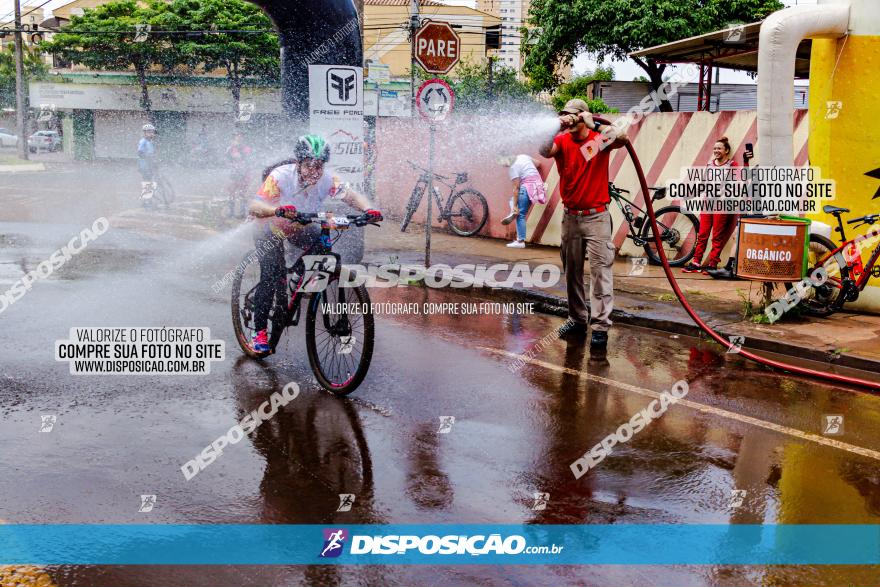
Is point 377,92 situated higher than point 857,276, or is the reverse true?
point 377,92

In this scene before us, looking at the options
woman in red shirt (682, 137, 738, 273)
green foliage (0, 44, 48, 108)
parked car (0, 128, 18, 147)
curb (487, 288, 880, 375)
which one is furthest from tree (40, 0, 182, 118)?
curb (487, 288, 880, 375)

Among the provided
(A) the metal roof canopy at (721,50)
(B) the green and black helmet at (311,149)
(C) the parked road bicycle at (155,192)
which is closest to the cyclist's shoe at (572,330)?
(B) the green and black helmet at (311,149)

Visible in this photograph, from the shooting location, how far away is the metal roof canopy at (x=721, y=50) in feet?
43.6

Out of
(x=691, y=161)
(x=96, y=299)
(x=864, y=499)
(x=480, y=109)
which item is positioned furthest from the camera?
(x=480, y=109)

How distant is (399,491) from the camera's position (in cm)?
506

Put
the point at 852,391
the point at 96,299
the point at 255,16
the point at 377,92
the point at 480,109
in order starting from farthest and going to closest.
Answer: the point at 377,92 < the point at 255,16 < the point at 480,109 < the point at 96,299 < the point at 852,391

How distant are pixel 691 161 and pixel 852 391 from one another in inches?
260

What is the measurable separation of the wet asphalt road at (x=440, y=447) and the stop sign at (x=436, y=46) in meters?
4.89

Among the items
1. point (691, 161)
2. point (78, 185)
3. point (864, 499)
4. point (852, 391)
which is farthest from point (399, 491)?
point (78, 185)

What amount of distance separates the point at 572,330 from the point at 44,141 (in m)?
53.5

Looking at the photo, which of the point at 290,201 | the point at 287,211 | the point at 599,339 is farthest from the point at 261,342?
the point at 599,339

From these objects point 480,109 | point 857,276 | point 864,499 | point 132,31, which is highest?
point 132,31

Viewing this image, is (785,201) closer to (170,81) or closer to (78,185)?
(78,185)

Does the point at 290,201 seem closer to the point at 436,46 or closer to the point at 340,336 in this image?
the point at 340,336
